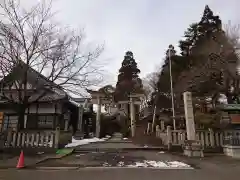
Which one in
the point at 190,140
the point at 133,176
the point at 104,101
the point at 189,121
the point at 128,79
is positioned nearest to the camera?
the point at 133,176

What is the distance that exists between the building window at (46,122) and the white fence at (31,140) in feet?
21.5

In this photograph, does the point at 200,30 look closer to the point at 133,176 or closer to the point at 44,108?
the point at 44,108

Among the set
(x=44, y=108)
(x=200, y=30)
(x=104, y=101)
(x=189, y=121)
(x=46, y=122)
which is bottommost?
(x=189, y=121)

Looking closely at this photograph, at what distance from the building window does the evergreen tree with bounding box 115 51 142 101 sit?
1987cm

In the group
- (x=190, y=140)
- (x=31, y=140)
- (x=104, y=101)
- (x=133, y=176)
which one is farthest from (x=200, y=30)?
(x=133, y=176)

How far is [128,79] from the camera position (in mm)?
43656

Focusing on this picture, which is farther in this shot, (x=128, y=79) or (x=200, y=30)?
(x=128, y=79)

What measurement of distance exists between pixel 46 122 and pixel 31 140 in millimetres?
6908

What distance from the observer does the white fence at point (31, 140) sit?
13.0m

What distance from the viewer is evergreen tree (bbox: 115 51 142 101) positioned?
39931 mm

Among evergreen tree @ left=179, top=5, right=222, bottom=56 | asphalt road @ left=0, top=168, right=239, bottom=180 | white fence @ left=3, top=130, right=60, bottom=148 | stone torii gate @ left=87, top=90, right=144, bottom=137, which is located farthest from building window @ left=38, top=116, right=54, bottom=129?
evergreen tree @ left=179, top=5, right=222, bottom=56

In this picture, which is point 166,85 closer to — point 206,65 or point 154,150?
point 206,65

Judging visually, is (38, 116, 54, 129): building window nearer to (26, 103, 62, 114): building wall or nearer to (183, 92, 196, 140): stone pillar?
(26, 103, 62, 114): building wall

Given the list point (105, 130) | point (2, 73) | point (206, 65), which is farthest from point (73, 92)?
point (105, 130)
